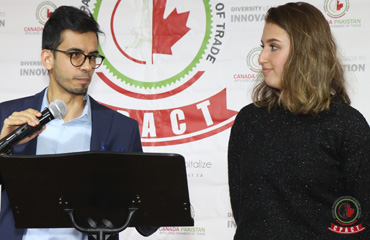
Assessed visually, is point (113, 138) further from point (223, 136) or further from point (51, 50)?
point (223, 136)

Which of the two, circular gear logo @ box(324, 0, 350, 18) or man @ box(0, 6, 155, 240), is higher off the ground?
circular gear logo @ box(324, 0, 350, 18)

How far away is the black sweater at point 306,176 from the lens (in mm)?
1859

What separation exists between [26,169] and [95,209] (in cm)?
27

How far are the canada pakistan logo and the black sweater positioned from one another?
1.57 metres

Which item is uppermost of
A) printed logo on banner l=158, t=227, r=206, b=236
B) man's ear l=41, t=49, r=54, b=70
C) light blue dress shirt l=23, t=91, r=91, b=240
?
man's ear l=41, t=49, r=54, b=70

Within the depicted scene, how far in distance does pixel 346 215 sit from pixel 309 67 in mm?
557

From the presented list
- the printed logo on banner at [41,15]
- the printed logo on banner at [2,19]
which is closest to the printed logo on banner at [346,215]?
the printed logo on banner at [41,15]

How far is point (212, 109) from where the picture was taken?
3.54 metres

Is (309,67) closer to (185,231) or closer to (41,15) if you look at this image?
(185,231)

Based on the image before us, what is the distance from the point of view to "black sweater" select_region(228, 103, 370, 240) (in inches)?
73.2

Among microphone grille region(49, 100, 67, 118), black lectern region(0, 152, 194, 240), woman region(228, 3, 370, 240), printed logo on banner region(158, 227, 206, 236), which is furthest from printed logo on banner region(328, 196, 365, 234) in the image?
printed logo on banner region(158, 227, 206, 236)

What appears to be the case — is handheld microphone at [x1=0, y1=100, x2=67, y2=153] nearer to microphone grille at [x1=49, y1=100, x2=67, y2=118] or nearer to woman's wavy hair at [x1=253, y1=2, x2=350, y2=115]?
microphone grille at [x1=49, y1=100, x2=67, y2=118]

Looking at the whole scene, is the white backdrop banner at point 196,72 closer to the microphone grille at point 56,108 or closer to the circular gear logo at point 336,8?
the circular gear logo at point 336,8

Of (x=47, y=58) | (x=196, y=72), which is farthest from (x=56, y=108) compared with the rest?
(x=196, y=72)
